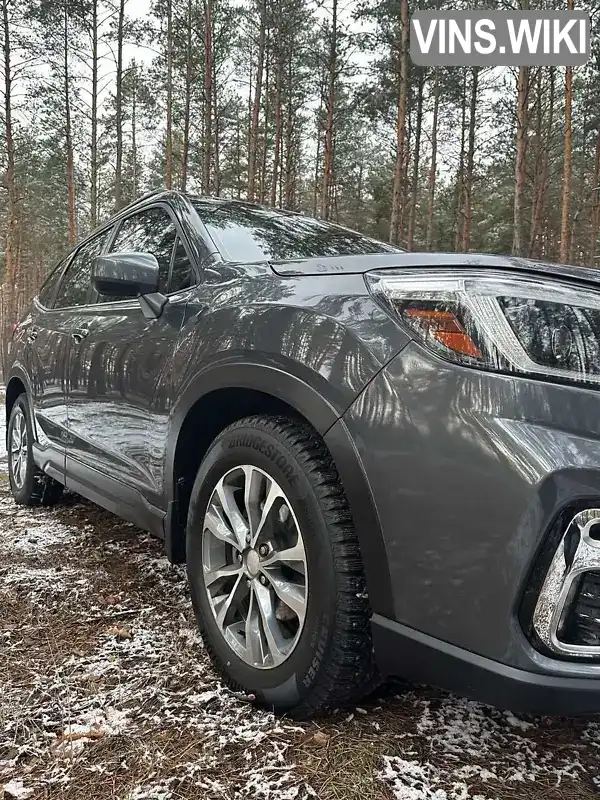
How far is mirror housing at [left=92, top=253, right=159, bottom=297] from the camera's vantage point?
7.66ft

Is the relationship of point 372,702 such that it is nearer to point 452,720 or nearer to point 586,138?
point 452,720

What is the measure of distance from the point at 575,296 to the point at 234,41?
24.7m

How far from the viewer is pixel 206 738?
1.69 m

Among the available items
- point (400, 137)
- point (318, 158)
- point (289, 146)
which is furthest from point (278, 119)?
point (400, 137)

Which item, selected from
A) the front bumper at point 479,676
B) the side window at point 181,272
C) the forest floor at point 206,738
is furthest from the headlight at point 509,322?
the side window at point 181,272

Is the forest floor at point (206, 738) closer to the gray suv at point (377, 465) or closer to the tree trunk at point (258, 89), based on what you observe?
the gray suv at point (377, 465)

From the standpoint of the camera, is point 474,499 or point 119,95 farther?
point 119,95

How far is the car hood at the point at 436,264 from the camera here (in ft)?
4.96

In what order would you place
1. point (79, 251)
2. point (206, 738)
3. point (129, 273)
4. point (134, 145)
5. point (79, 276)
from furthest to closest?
point (134, 145) < point (79, 251) < point (79, 276) < point (129, 273) < point (206, 738)

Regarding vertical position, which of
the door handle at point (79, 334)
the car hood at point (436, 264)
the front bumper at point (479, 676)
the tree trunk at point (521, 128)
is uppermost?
the tree trunk at point (521, 128)

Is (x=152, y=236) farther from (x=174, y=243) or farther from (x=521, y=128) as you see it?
(x=521, y=128)

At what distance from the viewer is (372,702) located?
6.06 feet

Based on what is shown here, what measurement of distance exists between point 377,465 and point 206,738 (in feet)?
3.02

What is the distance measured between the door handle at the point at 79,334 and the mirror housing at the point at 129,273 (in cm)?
72
